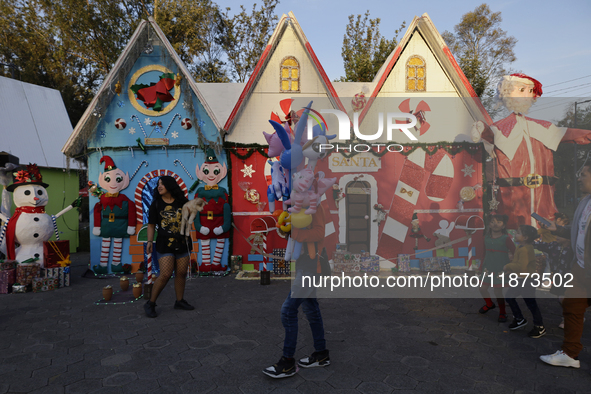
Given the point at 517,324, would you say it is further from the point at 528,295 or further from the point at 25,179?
the point at 25,179

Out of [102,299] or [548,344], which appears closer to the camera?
[548,344]

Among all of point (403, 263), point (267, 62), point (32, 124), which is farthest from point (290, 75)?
point (32, 124)

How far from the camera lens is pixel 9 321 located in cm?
515

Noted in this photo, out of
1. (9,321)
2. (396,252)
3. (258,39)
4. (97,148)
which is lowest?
(9,321)

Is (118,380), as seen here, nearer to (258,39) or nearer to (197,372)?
(197,372)

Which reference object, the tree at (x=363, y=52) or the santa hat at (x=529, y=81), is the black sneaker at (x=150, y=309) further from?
the tree at (x=363, y=52)

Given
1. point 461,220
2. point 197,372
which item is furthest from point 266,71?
point 197,372

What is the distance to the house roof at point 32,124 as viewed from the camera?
11.0m

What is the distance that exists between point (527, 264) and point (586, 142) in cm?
176

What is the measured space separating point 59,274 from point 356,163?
692 centimetres

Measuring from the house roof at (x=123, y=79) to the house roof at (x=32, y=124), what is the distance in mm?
4065

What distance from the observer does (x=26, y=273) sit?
6879mm

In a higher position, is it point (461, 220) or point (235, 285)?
point (461, 220)

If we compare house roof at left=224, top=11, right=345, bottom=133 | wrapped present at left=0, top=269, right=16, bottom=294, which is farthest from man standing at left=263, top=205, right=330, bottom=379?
wrapped present at left=0, top=269, right=16, bottom=294
